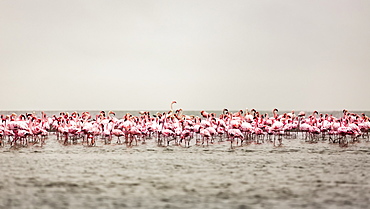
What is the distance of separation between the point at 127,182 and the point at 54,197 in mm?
1893

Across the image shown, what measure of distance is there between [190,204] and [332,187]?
10.6 feet

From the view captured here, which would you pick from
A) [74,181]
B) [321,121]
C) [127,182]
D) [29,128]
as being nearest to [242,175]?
[127,182]

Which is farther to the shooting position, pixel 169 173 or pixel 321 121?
pixel 321 121

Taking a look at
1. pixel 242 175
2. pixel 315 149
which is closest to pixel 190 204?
pixel 242 175

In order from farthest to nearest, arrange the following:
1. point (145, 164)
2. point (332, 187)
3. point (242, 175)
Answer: point (145, 164)
point (242, 175)
point (332, 187)

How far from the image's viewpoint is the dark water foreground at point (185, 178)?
886cm

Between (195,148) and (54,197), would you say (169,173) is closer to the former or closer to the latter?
(54,197)

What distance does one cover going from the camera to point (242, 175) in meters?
11.6

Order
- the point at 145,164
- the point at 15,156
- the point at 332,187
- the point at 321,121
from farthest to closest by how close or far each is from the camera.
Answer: the point at 321,121
the point at 15,156
the point at 145,164
the point at 332,187

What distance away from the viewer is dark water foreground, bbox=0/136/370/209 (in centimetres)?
886

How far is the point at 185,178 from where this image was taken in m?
11.1

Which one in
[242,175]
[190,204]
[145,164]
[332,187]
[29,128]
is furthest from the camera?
[29,128]

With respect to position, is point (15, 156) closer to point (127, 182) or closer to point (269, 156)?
point (127, 182)

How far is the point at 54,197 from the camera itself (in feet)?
30.0
